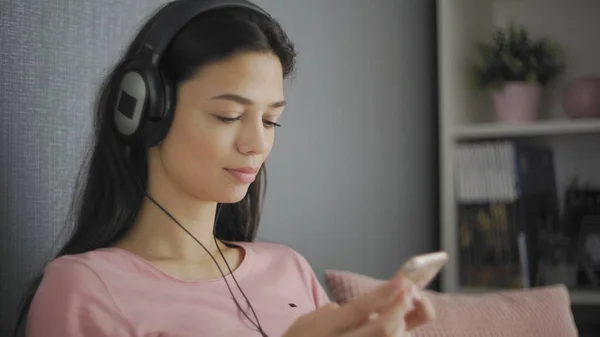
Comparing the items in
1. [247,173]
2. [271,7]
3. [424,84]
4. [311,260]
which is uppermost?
[271,7]

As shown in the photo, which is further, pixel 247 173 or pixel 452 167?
pixel 452 167

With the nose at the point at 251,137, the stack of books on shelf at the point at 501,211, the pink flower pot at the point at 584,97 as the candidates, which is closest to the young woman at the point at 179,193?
the nose at the point at 251,137

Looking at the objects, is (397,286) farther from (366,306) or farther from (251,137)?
(251,137)

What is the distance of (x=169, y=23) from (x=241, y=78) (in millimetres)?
97

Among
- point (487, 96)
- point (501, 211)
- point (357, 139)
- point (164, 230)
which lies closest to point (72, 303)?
point (164, 230)

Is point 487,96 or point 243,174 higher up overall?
point 487,96

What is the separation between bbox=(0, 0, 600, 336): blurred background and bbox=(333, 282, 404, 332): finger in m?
0.81

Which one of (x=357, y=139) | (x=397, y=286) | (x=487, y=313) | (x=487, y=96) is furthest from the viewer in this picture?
(x=487, y=96)

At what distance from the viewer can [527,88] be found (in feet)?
6.87

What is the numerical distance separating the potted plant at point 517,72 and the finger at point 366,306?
4.89 ft

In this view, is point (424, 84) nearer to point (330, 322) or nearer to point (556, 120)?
point (556, 120)

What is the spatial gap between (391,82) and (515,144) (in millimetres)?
395

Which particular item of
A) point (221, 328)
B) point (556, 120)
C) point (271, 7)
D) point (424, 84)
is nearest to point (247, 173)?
point (221, 328)

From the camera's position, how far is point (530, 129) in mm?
2053
